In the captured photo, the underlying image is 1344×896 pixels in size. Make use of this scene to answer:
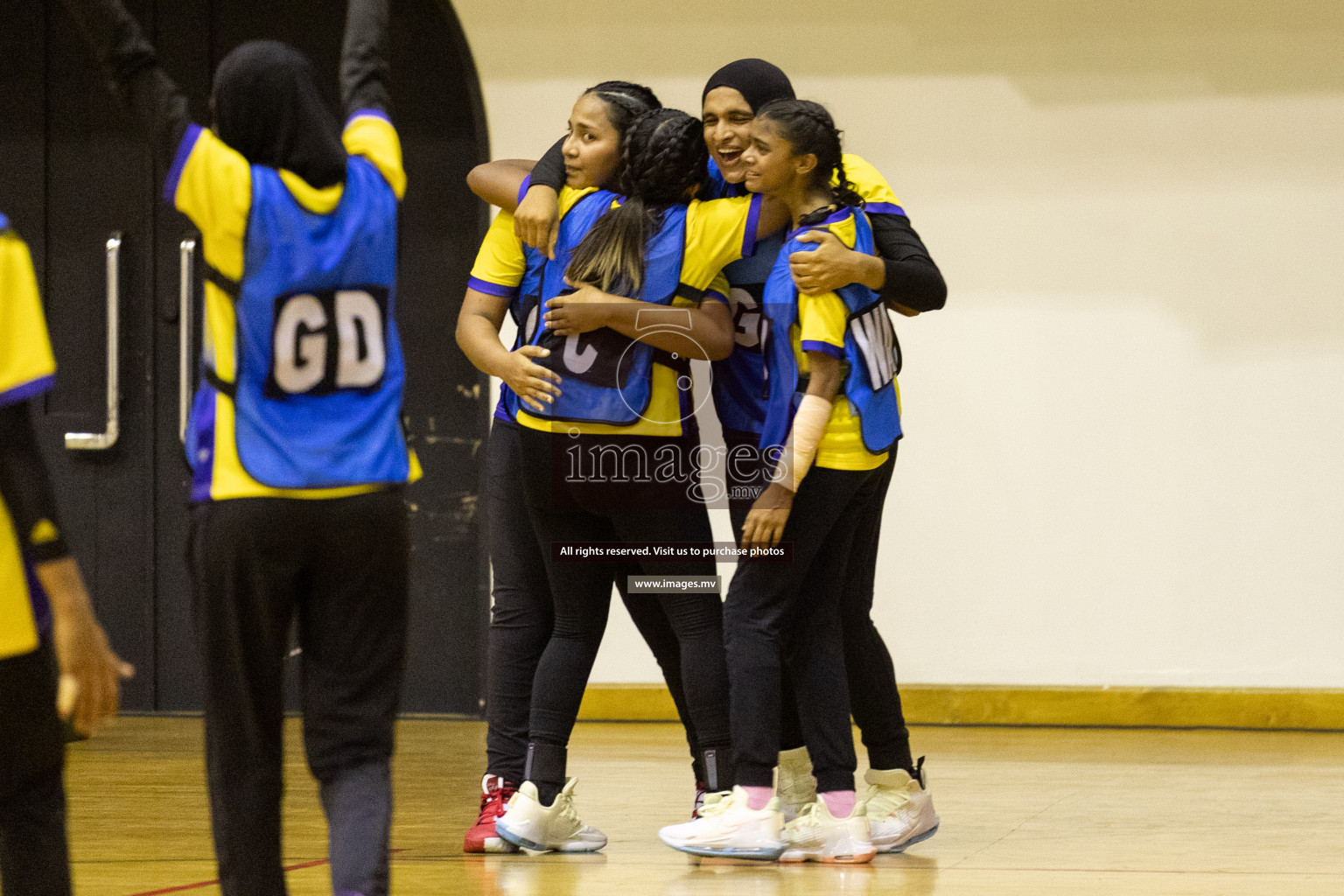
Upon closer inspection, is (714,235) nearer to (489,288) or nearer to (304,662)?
(489,288)

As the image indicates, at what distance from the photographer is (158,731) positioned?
14.5ft

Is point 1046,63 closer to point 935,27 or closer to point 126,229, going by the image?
point 935,27

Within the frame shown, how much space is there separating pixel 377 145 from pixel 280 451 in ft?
1.44

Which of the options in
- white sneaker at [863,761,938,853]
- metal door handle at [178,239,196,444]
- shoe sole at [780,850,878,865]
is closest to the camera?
shoe sole at [780,850,878,865]

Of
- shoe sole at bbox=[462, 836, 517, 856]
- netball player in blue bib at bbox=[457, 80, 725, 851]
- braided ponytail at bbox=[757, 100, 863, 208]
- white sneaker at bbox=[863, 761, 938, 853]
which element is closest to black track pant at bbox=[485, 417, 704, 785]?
netball player in blue bib at bbox=[457, 80, 725, 851]

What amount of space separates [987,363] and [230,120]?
10.2ft

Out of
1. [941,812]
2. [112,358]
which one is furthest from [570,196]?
[112,358]

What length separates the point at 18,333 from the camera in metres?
1.54

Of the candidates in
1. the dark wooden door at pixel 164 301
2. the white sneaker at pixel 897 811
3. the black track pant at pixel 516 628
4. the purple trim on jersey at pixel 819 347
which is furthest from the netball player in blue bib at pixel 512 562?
the dark wooden door at pixel 164 301

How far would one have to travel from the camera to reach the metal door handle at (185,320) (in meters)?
4.64

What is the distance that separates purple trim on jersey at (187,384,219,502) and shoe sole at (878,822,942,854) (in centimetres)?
152

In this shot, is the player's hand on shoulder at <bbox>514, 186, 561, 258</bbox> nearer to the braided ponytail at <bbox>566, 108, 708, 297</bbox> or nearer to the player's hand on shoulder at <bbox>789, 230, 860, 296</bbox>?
the braided ponytail at <bbox>566, 108, 708, 297</bbox>

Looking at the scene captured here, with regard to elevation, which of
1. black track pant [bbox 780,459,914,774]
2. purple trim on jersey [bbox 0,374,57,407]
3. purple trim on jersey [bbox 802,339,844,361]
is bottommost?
black track pant [bbox 780,459,914,774]

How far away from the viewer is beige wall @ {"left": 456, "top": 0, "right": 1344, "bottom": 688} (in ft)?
14.2
